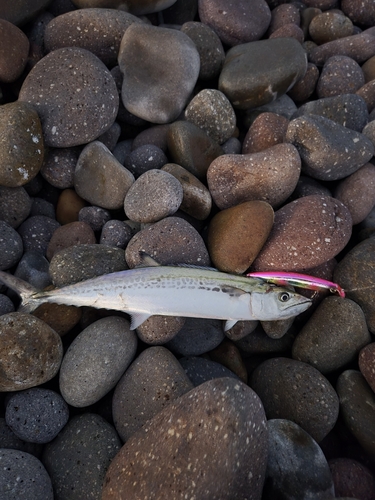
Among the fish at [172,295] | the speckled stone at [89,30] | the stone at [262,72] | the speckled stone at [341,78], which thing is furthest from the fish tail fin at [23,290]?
the speckled stone at [341,78]

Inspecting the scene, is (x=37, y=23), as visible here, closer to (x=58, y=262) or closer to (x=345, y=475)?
(x=58, y=262)

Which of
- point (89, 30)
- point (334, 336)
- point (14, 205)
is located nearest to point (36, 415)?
point (14, 205)

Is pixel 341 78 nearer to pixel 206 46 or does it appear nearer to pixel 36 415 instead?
pixel 206 46

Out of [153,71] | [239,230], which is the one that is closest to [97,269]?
[239,230]

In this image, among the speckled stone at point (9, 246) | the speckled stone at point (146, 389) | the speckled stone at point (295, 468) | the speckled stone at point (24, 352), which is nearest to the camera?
the speckled stone at point (295, 468)

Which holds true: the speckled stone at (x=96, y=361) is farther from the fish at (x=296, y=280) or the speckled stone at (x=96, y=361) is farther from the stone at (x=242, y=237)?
the fish at (x=296, y=280)

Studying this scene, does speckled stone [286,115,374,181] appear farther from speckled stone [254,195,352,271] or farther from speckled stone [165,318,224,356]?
speckled stone [165,318,224,356]
